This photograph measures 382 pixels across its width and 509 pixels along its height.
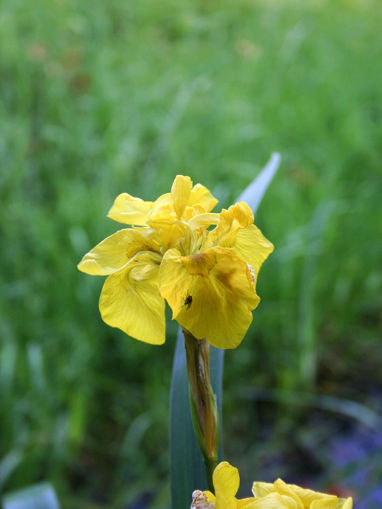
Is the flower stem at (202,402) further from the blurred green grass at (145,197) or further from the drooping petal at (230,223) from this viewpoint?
the blurred green grass at (145,197)

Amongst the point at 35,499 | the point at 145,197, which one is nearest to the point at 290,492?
the point at 35,499

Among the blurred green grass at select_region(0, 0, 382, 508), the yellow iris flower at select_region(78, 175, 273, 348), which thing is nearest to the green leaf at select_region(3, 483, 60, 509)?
the yellow iris flower at select_region(78, 175, 273, 348)

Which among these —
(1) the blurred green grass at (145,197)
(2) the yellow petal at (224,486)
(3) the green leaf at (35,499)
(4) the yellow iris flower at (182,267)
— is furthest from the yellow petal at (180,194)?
(1) the blurred green grass at (145,197)

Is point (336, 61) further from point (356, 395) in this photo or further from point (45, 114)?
point (356, 395)

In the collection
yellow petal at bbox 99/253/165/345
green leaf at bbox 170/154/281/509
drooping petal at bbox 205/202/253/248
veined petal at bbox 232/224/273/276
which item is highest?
drooping petal at bbox 205/202/253/248

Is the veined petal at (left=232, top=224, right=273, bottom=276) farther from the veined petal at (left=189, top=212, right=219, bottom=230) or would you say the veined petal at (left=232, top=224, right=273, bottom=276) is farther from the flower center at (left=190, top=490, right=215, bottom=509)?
the flower center at (left=190, top=490, right=215, bottom=509)

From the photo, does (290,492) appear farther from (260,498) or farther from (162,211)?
(162,211)

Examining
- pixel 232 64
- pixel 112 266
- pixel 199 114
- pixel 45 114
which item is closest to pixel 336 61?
pixel 232 64
